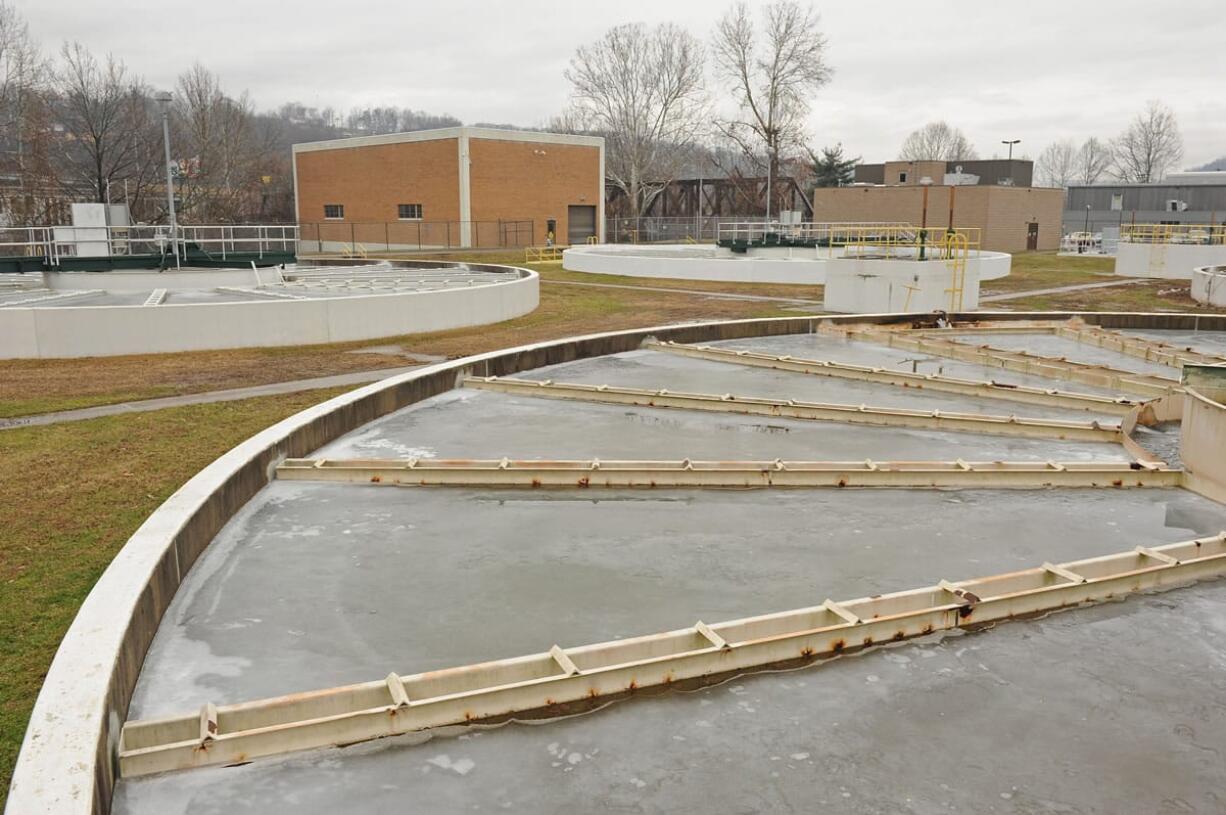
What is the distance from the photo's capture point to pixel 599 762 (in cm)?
488

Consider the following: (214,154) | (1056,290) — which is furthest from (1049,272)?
(214,154)

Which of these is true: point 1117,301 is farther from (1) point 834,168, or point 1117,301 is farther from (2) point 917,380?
(1) point 834,168

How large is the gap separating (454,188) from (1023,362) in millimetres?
46915

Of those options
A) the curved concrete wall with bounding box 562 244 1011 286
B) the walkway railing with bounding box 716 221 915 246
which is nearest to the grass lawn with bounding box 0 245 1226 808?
the curved concrete wall with bounding box 562 244 1011 286

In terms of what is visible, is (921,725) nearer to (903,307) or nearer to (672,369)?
(672,369)

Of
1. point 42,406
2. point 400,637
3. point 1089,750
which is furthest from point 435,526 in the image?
point 42,406

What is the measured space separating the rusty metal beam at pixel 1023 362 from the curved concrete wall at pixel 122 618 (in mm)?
9773

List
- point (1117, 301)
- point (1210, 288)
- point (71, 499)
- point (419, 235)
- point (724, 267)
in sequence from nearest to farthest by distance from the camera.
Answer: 1. point (71, 499)
2. point (1210, 288)
3. point (1117, 301)
4. point (724, 267)
5. point (419, 235)

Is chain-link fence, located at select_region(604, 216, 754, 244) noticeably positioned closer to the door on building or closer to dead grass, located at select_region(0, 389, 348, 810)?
the door on building

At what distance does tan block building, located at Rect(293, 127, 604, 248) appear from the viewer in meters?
58.6

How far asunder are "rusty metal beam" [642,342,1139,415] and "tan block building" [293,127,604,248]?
1670 inches

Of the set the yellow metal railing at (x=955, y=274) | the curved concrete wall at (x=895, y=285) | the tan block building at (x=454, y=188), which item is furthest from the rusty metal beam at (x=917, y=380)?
the tan block building at (x=454, y=188)

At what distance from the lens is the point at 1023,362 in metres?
16.1

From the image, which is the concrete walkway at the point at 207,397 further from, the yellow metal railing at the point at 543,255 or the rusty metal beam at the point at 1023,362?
the yellow metal railing at the point at 543,255
